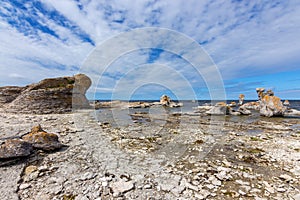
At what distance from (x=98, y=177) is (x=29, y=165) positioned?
250 cm

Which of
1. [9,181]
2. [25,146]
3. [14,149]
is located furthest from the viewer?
[25,146]

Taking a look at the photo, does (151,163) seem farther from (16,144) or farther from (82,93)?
(82,93)

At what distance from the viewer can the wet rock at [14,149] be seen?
492 cm

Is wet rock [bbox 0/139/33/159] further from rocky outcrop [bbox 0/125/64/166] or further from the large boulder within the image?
the large boulder

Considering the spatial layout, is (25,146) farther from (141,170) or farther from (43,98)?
(43,98)

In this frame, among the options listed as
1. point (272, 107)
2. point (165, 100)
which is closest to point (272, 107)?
point (272, 107)

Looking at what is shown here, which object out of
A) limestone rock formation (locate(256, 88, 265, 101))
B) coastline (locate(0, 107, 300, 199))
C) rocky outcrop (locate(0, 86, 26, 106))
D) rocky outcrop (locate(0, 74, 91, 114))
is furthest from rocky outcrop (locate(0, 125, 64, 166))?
limestone rock formation (locate(256, 88, 265, 101))

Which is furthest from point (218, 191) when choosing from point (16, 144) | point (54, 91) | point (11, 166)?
point (54, 91)

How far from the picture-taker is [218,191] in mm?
4117

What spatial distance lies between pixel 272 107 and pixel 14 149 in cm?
3096

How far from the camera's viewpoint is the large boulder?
2377 cm

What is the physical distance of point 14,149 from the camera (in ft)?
16.8

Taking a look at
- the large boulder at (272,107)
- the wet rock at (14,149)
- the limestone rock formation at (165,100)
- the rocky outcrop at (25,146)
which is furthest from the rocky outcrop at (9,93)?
the limestone rock formation at (165,100)

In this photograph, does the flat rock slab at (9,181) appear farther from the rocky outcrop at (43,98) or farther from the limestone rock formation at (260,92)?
the limestone rock formation at (260,92)
